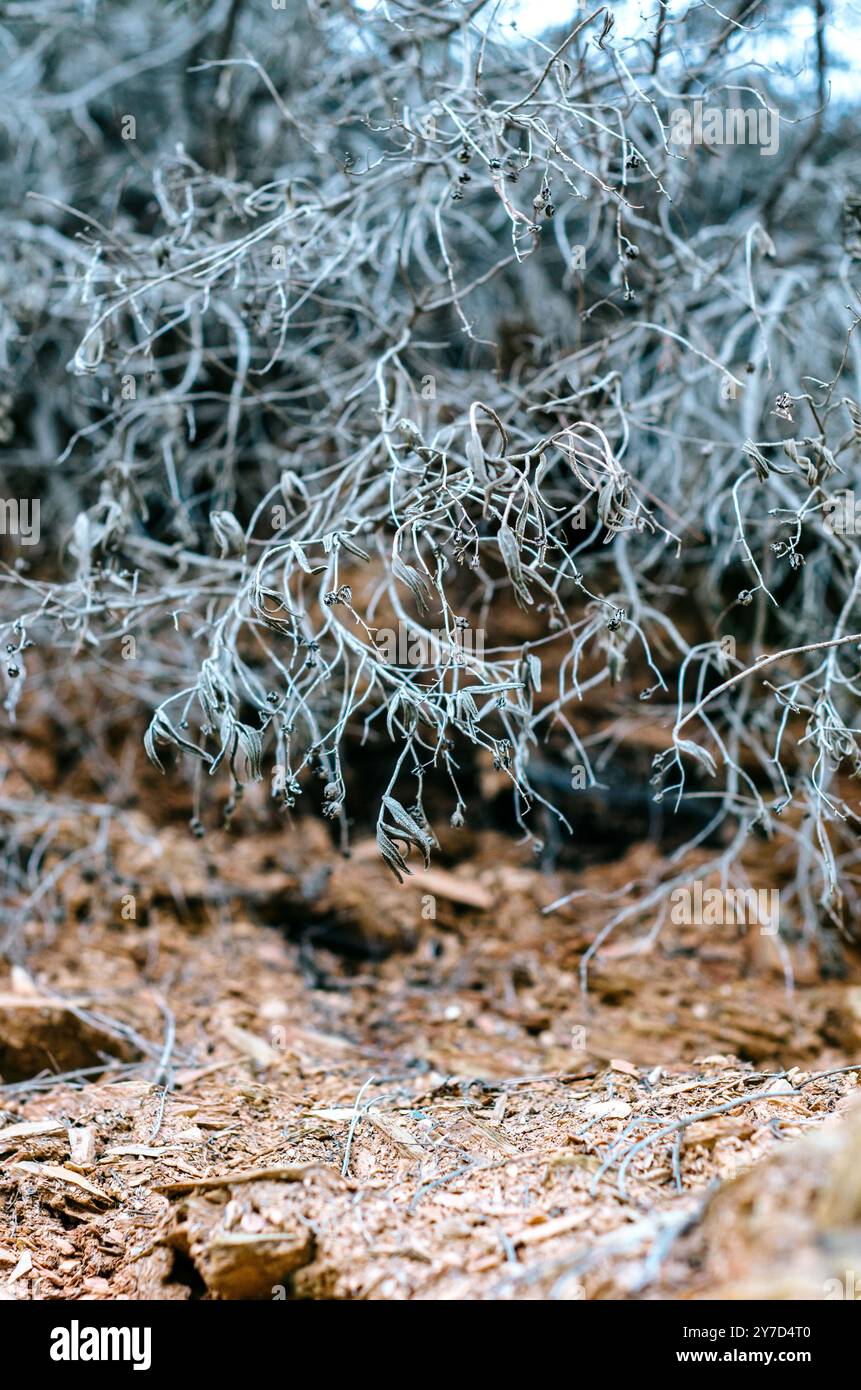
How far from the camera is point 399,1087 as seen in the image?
9.38 ft

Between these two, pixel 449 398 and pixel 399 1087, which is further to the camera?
pixel 449 398

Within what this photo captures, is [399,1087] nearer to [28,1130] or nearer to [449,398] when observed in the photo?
[28,1130]

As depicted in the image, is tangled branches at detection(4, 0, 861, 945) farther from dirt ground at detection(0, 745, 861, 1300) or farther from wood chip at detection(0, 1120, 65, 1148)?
wood chip at detection(0, 1120, 65, 1148)

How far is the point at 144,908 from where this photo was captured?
3.94 metres

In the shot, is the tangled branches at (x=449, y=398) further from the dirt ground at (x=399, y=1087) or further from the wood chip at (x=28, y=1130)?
the wood chip at (x=28, y=1130)

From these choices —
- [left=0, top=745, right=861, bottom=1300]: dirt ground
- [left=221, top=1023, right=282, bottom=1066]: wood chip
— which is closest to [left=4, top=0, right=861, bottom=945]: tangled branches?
[left=0, top=745, right=861, bottom=1300]: dirt ground

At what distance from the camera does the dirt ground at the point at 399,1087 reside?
1.84 m

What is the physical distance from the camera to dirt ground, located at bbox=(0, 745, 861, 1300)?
184cm

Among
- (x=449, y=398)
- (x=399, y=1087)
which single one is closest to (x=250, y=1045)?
(x=399, y=1087)

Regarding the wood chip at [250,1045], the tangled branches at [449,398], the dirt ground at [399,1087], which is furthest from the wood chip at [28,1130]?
the tangled branches at [449,398]

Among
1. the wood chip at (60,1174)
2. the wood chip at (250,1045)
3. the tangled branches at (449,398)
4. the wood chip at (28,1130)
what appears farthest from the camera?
the wood chip at (250,1045)

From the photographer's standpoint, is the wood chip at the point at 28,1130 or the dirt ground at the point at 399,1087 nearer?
the dirt ground at the point at 399,1087
